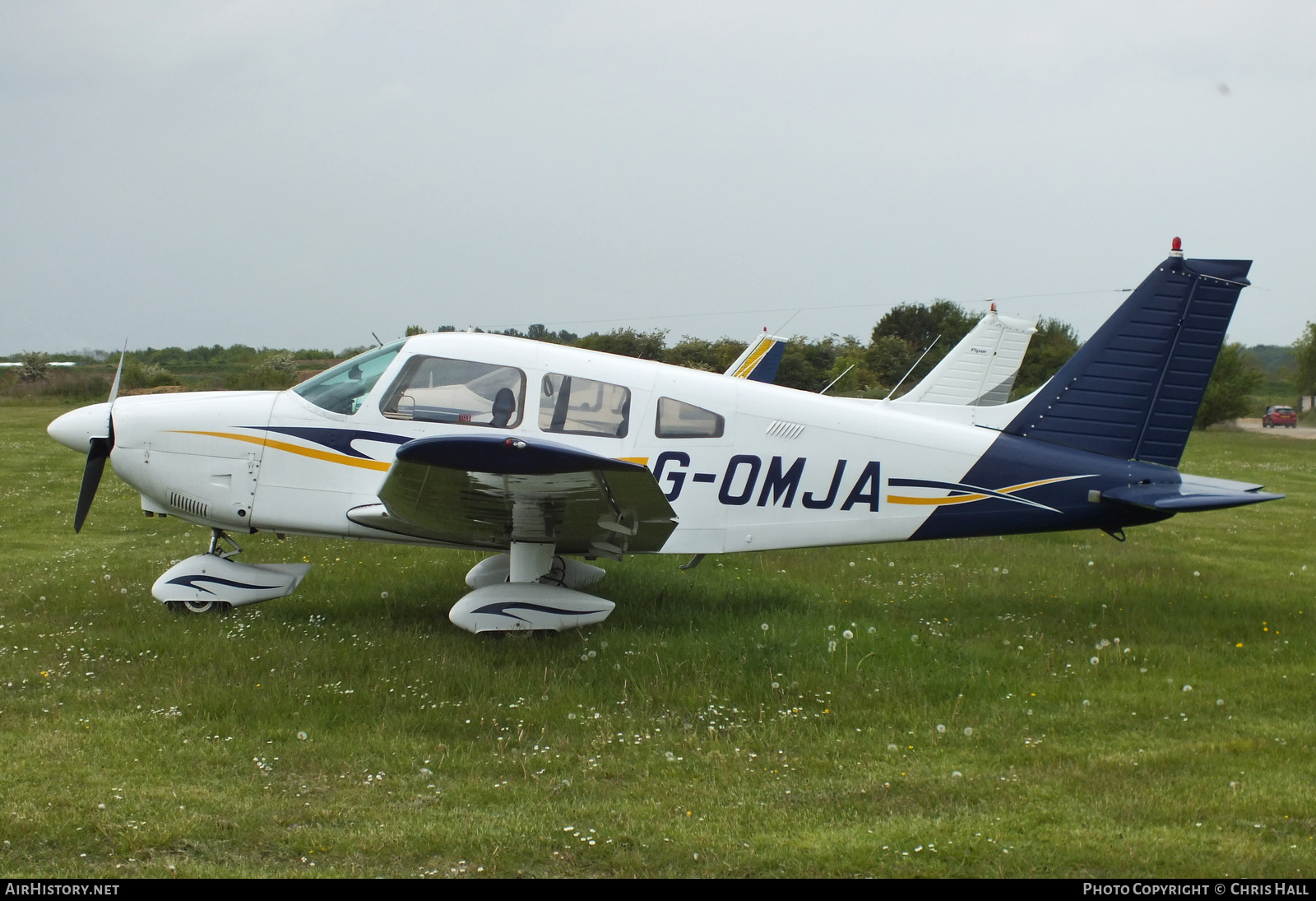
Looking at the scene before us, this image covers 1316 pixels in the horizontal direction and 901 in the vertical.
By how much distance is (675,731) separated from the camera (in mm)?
5109

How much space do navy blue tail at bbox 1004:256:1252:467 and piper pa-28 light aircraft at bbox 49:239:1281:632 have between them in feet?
0.05

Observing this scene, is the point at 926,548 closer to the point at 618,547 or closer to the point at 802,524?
the point at 802,524

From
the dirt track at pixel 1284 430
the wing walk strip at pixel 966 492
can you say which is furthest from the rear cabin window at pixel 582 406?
the dirt track at pixel 1284 430

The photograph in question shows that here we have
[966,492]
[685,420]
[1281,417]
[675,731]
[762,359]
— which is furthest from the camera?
[1281,417]

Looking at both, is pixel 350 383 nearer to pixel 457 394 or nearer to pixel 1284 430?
pixel 457 394

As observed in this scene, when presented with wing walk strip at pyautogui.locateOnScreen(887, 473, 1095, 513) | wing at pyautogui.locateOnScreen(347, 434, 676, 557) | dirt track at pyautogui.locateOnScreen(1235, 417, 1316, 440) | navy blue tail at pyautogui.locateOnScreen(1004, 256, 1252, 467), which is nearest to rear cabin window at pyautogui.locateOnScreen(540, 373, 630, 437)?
wing at pyautogui.locateOnScreen(347, 434, 676, 557)

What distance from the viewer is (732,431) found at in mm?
6926

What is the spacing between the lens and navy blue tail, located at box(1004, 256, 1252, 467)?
7.27 m

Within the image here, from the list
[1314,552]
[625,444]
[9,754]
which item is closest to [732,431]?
[625,444]

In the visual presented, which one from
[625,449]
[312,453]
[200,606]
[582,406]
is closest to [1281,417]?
[625,449]

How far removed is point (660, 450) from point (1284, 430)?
149ft

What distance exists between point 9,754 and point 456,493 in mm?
2551

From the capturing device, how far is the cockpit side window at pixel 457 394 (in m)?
6.71

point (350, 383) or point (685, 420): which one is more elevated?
point (685, 420)
